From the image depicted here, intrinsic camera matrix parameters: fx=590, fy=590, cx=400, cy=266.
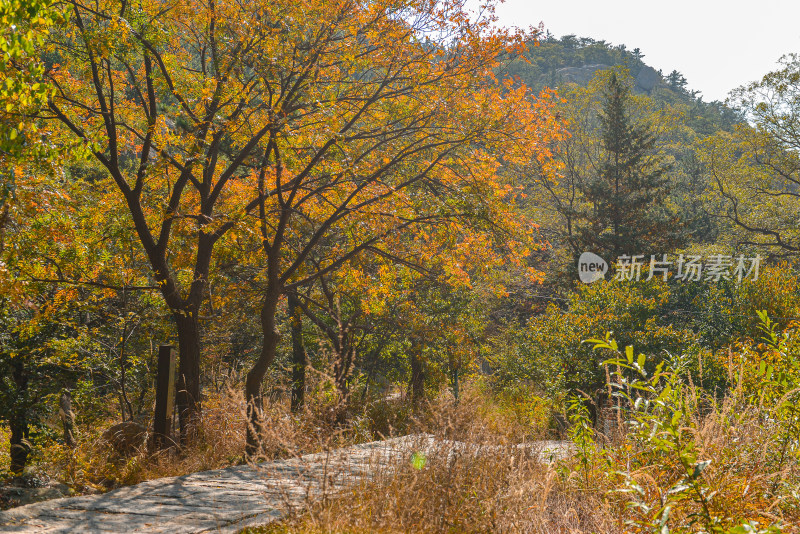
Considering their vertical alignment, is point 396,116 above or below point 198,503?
above

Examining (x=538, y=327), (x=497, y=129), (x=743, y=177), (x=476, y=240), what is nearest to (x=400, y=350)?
(x=538, y=327)

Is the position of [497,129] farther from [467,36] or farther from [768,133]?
[768,133]

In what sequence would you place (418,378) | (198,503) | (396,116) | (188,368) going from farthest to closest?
1. (418,378)
2. (396,116)
3. (188,368)
4. (198,503)

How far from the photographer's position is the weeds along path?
3758mm

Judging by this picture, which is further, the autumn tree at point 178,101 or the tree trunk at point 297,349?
the tree trunk at point 297,349

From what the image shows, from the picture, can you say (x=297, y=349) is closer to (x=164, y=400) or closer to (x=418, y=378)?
(x=418, y=378)

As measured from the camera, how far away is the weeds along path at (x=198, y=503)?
12.3 feet

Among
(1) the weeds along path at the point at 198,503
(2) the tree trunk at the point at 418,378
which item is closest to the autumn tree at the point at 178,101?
(1) the weeds along path at the point at 198,503

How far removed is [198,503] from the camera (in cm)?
446

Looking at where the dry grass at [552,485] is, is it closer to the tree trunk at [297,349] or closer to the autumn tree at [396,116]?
the autumn tree at [396,116]

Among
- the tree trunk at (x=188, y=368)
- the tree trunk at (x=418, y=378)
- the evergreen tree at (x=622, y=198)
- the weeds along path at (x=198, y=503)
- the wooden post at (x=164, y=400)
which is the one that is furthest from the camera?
the evergreen tree at (x=622, y=198)

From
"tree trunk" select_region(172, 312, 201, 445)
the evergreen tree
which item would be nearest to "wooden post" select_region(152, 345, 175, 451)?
"tree trunk" select_region(172, 312, 201, 445)

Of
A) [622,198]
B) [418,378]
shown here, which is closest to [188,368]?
[418,378]

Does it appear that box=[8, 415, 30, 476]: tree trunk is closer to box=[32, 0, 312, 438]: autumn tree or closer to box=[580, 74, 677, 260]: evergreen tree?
box=[32, 0, 312, 438]: autumn tree
